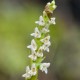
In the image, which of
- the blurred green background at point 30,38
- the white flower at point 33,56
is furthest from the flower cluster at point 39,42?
the blurred green background at point 30,38

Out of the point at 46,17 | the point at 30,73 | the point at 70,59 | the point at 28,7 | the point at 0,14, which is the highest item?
the point at 28,7

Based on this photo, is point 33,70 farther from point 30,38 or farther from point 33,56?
point 30,38

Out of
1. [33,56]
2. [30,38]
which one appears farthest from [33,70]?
[30,38]

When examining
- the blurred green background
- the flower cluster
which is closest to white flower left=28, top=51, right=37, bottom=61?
the flower cluster

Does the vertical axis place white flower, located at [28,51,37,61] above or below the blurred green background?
below

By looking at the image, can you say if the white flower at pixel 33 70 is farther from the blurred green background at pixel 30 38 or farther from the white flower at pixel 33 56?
the blurred green background at pixel 30 38

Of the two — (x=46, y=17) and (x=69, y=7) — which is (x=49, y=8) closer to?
(x=46, y=17)

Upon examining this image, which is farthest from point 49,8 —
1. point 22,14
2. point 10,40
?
point 22,14

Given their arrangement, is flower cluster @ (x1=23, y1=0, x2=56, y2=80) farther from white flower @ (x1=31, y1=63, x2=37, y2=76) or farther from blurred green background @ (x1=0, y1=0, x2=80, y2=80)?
blurred green background @ (x1=0, y1=0, x2=80, y2=80)
